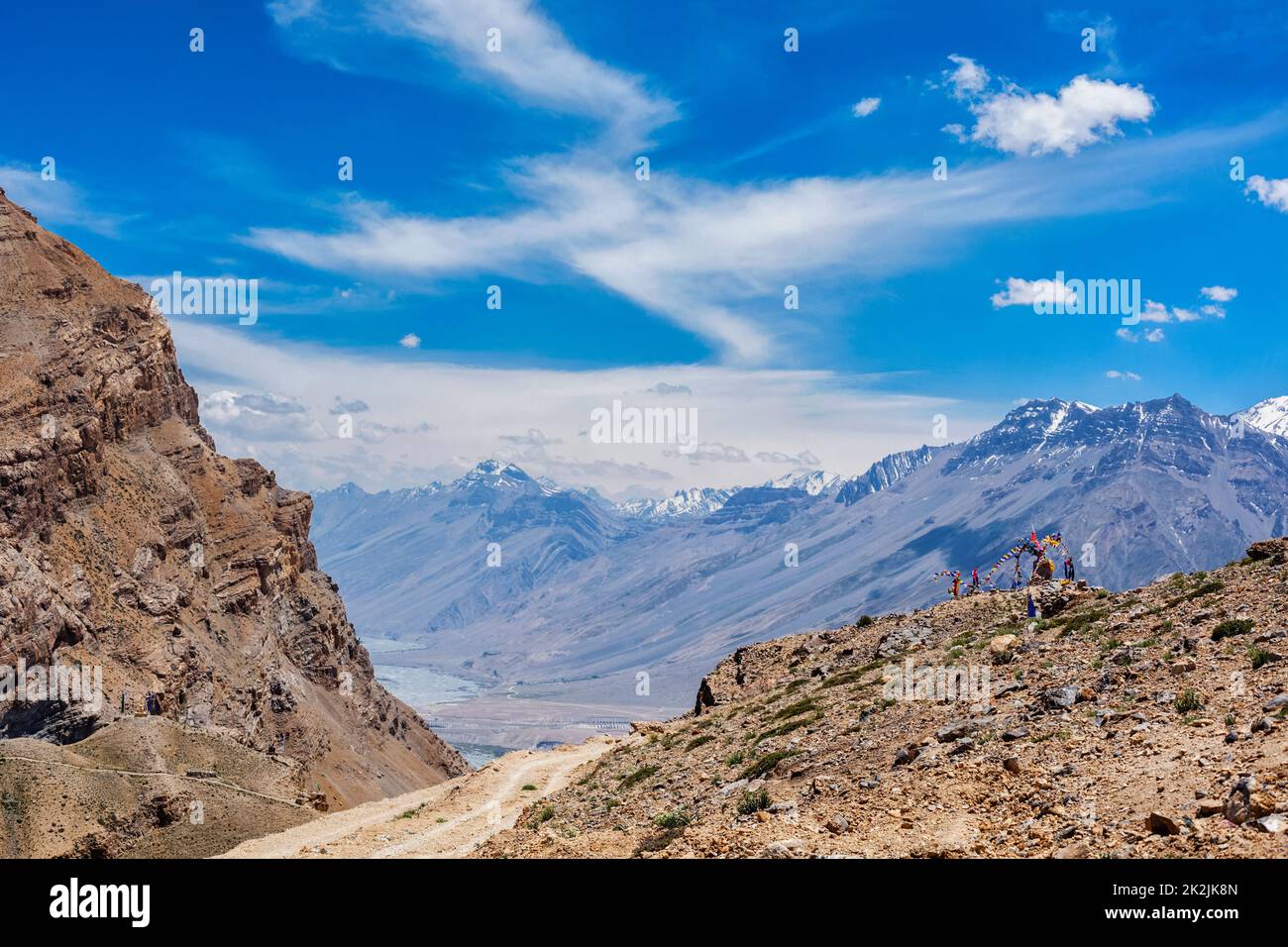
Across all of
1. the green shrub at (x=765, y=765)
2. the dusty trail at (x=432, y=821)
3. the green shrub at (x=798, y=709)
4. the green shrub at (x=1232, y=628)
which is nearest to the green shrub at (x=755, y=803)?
the green shrub at (x=765, y=765)

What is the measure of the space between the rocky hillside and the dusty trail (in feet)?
15.6

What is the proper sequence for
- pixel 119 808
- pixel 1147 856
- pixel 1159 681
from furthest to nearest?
pixel 119 808
pixel 1159 681
pixel 1147 856

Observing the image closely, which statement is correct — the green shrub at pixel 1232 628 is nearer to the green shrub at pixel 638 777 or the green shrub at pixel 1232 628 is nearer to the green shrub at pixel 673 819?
the green shrub at pixel 673 819

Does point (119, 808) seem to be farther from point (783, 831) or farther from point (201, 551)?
point (201, 551)

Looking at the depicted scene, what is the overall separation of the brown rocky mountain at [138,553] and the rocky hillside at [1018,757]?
5838cm

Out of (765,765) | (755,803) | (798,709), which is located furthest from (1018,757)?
(798,709)

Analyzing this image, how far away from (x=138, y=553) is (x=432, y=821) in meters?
100

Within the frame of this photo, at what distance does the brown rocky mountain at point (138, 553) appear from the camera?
4237 inches

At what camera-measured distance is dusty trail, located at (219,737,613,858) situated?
38812mm

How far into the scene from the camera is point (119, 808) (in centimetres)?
6000

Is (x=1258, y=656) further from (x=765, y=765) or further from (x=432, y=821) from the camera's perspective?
(x=432, y=821)

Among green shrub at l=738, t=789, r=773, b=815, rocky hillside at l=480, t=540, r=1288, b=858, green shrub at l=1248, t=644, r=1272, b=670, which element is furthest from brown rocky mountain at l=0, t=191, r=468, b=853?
green shrub at l=1248, t=644, r=1272, b=670

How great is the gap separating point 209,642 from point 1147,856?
140557mm
